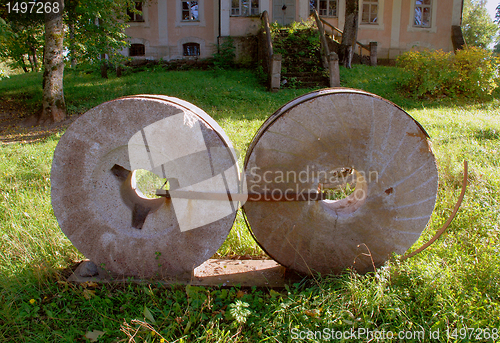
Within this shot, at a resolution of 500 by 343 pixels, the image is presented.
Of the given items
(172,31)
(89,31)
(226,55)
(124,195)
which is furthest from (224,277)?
(172,31)

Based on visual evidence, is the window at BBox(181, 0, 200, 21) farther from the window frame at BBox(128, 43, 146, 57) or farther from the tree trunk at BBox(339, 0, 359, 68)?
the tree trunk at BBox(339, 0, 359, 68)

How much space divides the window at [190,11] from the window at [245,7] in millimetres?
1910

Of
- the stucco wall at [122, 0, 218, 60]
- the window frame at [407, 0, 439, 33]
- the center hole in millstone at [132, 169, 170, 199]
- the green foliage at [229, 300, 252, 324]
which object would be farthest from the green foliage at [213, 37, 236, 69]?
the green foliage at [229, 300, 252, 324]

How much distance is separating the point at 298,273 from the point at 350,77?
390 inches

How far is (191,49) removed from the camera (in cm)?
1614

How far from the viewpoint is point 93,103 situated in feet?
31.7

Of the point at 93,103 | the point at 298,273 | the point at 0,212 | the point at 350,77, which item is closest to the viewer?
the point at 298,273

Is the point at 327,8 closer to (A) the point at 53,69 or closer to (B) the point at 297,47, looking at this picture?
(B) the point at 297,47

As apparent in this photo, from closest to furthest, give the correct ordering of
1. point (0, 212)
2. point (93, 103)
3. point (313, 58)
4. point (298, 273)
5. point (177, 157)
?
point (177, 157) → point (298, 273) → point (0, 212) → point (93, 103) → point (313, 58)

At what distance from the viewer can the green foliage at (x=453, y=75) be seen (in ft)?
32.2

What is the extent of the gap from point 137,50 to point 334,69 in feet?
33.1

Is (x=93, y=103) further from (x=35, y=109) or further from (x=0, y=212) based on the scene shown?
(x=0, y=212)

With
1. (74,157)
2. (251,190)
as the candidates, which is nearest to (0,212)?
(74,157)

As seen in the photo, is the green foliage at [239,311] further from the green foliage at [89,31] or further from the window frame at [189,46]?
the window frame at [189,46]
